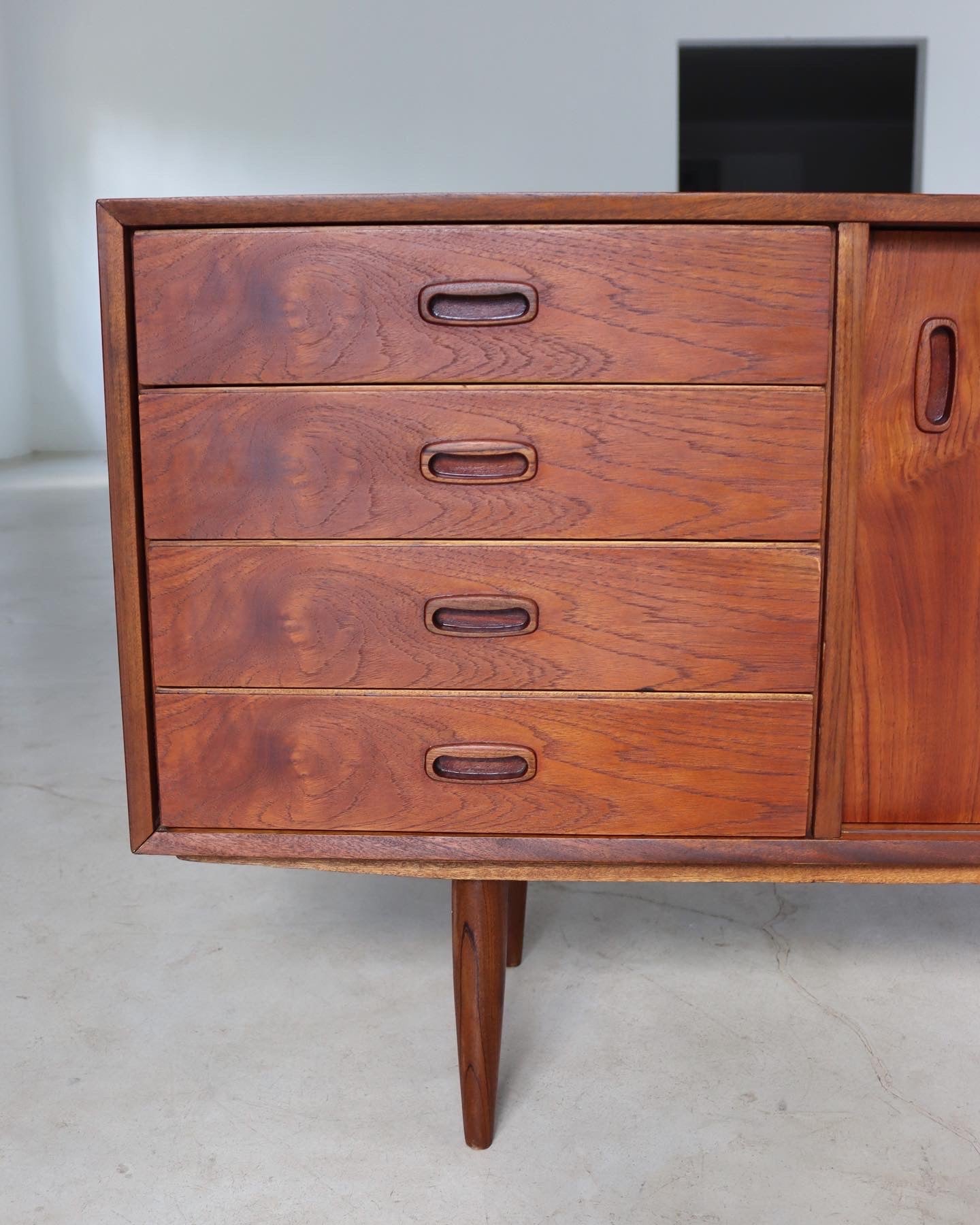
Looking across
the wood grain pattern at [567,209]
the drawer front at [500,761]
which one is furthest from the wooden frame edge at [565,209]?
the drawer front at [500,761]

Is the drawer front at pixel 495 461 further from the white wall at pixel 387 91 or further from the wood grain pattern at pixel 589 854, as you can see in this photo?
the white wall at pixel 387 91

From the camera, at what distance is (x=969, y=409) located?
0.96 meters

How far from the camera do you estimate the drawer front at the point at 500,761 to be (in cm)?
99

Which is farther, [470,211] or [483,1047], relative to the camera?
[483,1047]

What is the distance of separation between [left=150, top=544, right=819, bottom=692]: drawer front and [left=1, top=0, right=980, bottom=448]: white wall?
20.4ft

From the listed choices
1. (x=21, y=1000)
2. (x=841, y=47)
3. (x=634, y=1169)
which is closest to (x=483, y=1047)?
(x=634, y=1169)

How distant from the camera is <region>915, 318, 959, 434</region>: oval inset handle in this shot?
3.12ft

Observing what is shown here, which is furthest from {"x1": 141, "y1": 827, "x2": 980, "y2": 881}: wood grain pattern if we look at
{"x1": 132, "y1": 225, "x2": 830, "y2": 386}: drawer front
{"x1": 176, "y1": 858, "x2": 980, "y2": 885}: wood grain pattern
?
{"x1": 132, "y1": 225, "x2": 830, "y2": 386}: drawer front

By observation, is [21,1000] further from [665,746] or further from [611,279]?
[611,279]

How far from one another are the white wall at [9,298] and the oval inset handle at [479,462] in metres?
7.47

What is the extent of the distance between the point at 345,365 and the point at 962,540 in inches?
20.6

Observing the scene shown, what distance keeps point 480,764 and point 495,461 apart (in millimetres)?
252

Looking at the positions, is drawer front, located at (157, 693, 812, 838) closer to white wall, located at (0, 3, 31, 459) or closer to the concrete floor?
the concrete floor

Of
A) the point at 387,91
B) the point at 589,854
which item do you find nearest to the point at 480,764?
the point at 589,854
